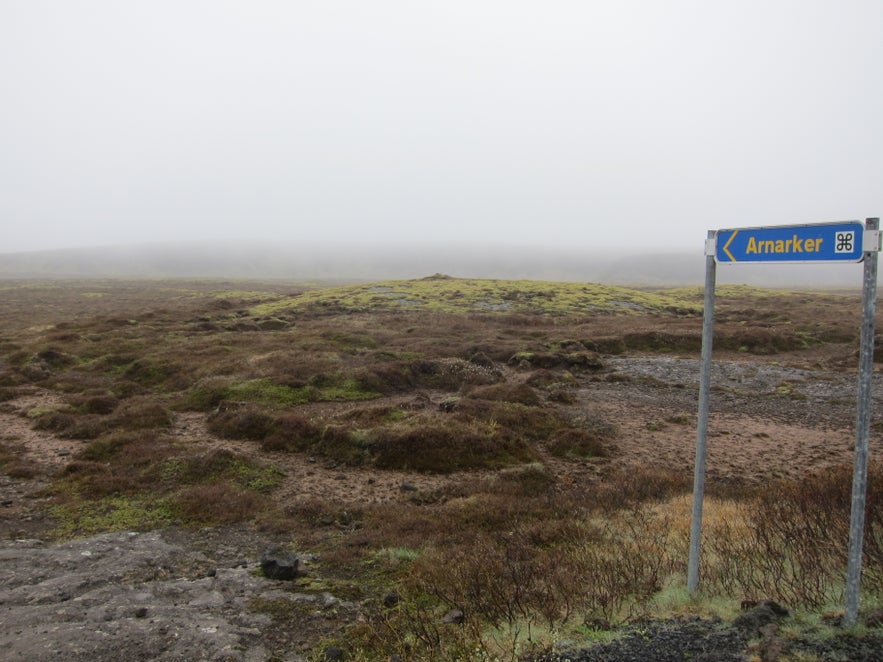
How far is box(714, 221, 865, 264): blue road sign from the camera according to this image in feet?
16.9

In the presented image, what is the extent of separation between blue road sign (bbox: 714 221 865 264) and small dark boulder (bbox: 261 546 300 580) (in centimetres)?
786

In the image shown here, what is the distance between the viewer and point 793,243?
563 cm

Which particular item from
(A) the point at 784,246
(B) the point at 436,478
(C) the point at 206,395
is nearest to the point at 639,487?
(B) the point at 436,478

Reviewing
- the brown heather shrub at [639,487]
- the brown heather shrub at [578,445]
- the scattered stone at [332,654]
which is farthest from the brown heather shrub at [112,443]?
the brown heather shrub at [639,487]

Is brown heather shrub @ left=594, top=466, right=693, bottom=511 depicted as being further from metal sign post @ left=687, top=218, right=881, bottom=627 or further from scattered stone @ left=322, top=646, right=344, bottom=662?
scattered stone @ left=322, top=646, right=344, bottom=662

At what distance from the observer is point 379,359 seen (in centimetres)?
2986

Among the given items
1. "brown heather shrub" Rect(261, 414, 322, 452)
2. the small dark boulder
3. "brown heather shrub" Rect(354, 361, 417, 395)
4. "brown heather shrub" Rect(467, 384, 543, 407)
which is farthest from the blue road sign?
"brown heather shrub" Rect(354, 361, 417, 395)

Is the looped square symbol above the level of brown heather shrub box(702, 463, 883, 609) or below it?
above

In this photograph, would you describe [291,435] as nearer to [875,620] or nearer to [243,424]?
[243,424]

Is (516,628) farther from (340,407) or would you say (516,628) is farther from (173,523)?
(340,407)

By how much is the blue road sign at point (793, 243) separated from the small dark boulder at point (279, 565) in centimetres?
786

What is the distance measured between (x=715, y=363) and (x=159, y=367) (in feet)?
98.3

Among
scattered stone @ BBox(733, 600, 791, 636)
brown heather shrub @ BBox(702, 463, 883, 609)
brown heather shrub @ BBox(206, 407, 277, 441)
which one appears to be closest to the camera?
scattered stone @ BBox(733, 600, 791, 636)

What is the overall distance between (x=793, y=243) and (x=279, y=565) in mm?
8528
